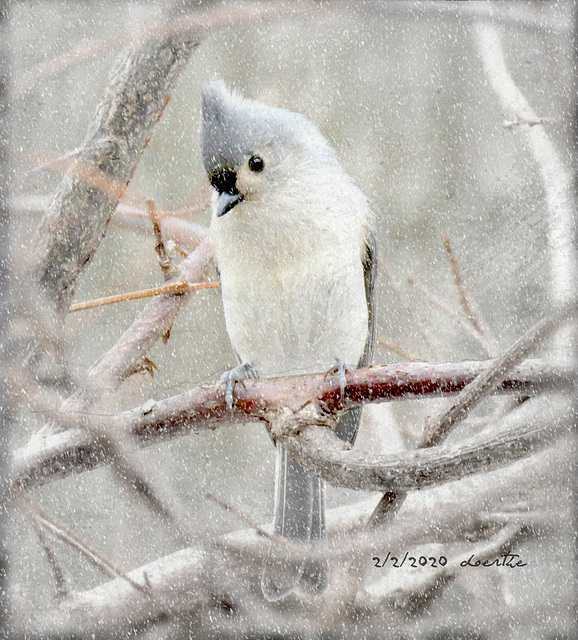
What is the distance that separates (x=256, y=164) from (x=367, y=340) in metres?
0.41

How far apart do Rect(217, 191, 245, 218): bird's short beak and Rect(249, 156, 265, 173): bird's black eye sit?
58 mm

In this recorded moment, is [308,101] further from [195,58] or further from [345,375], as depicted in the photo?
[345,375]

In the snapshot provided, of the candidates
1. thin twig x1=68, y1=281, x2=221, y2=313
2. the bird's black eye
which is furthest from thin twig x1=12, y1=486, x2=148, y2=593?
the bird's black eye

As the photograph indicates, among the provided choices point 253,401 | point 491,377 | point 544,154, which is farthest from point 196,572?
point 544,154

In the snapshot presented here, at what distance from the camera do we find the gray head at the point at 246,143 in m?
1.02

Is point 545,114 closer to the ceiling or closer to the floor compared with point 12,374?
closer to the ceiling

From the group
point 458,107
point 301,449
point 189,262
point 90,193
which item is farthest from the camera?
point 458,107

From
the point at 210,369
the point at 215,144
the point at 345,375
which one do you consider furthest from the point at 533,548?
the point at 215,144

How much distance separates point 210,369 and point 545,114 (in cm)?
84

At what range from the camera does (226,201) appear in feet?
3.52

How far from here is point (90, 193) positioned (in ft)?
3.25

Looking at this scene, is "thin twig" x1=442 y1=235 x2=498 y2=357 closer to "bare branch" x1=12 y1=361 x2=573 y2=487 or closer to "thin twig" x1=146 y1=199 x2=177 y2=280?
"bare branch" x1=12 y1=361 x2=573 y2=487

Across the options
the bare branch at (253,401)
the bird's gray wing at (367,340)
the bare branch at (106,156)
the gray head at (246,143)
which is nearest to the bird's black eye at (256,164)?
the gray head at (246,143)

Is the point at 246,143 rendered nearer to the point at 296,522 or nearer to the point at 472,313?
the point at 472,313
